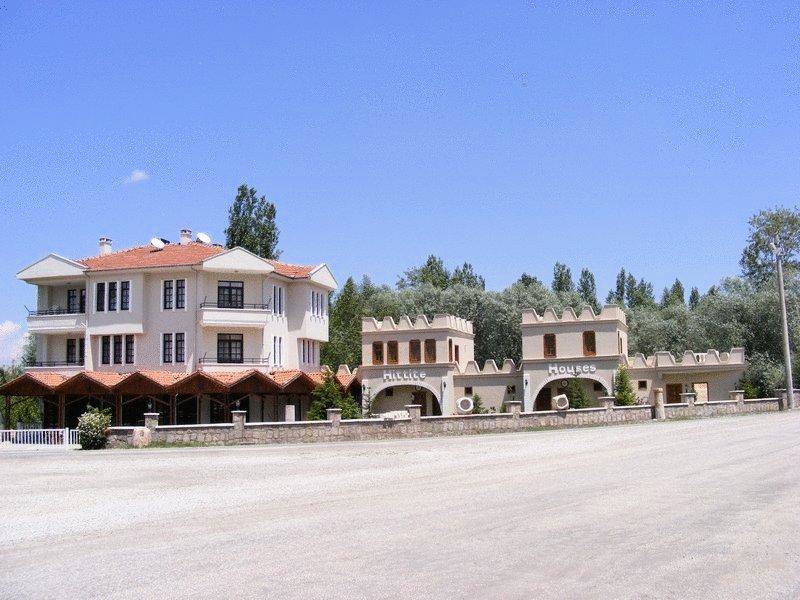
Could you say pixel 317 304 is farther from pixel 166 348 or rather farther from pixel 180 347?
pixel 166 348

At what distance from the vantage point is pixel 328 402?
139 ft

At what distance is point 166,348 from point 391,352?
1307cm

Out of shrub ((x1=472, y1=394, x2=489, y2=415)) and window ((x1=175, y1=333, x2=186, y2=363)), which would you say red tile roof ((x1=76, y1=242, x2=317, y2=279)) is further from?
shrub ((x1=472, y1=394, x2=489, y2=415))

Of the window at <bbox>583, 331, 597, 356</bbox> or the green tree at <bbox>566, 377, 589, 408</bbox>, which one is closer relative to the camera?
the green tree at <bbox>566, 377, 589, 408</bbox>

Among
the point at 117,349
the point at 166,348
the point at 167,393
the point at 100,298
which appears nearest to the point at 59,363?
the point at 117,349

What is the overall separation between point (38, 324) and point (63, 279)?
3.01 metres

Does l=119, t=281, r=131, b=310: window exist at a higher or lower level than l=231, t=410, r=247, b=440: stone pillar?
higher

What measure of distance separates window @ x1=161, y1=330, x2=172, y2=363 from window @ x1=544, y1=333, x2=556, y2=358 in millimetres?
21613

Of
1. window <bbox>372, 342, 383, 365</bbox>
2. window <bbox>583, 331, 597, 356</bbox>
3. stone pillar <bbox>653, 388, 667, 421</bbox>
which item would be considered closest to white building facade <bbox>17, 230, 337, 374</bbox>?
window <bbox>372, 342, 383, 365</bbox>

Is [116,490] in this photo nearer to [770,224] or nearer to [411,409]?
[411,409]

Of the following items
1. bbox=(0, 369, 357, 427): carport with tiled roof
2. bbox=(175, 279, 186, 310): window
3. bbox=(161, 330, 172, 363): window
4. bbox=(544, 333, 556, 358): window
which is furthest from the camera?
bbox=(544, 333, 556, 358): window

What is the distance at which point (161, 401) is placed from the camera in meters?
42.9

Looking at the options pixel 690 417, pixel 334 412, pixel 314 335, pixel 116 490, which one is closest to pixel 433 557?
pixel 116 490

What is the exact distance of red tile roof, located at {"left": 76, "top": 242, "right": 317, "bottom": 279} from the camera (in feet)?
155
